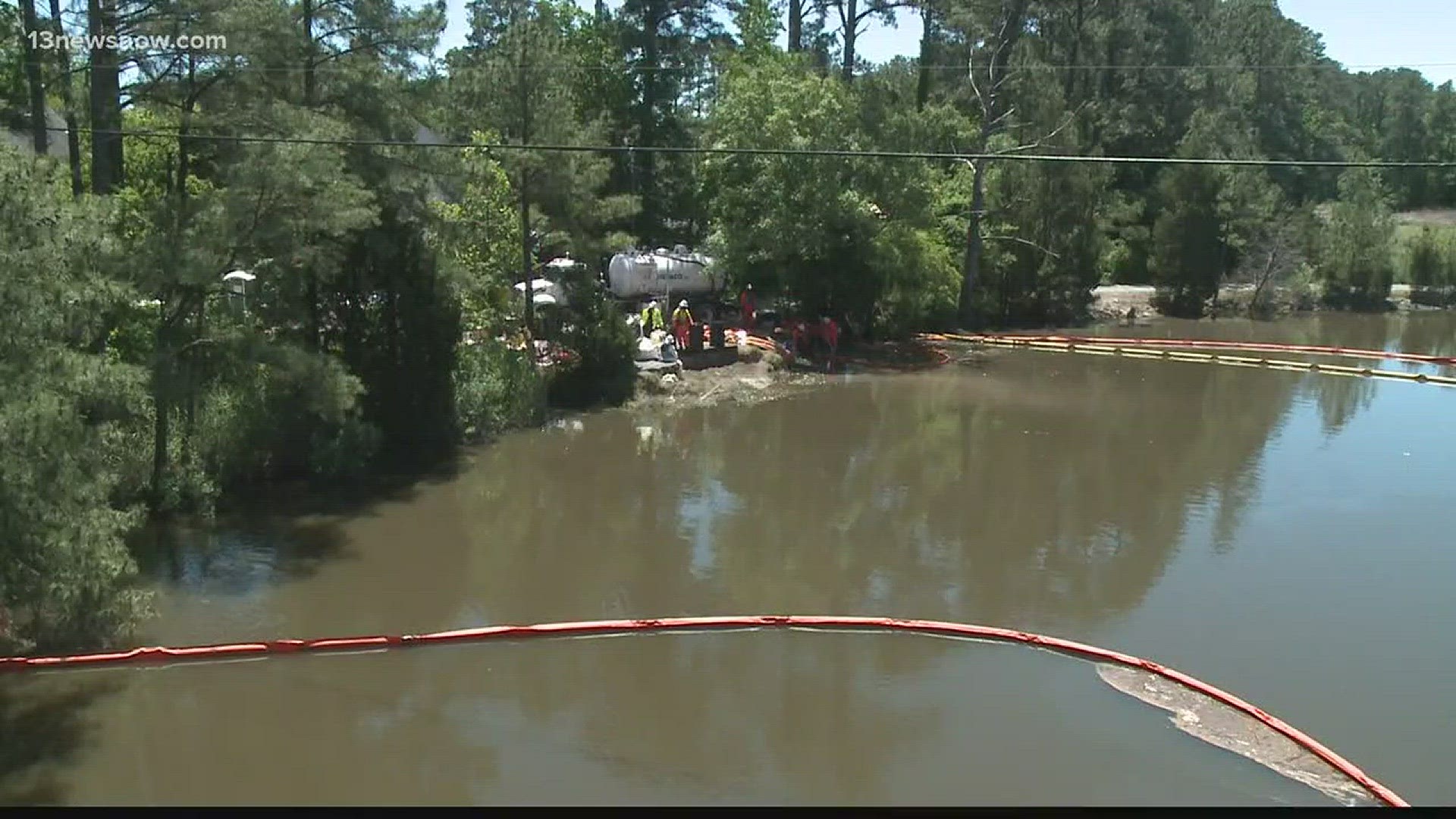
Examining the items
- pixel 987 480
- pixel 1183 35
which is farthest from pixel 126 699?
pixel 1183 35

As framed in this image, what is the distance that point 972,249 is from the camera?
37719 mm

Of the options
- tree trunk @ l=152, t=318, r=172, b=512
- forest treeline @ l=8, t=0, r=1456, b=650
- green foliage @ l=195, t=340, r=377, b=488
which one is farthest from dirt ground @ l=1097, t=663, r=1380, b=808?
tree trunk @ l=152, t=318, r=172, b=512

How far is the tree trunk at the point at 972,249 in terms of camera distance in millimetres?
36844

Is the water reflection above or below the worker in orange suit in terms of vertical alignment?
below

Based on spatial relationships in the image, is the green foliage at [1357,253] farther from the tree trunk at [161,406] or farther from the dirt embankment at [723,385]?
the tree trunk at [161,406]

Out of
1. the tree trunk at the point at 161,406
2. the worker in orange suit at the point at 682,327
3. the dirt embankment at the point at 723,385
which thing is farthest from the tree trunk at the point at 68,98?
the worker in orange suit at the point at 682,327

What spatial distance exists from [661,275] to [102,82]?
56.0ft

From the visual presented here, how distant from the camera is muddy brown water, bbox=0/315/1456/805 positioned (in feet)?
32.6

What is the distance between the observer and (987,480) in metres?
19.8

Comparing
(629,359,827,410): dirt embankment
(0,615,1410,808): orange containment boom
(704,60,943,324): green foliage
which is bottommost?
(0,615,1410,808): orange containment boom

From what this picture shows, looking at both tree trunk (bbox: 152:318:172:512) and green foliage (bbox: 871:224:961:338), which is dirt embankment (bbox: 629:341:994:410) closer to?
green foliage (bbox: 871:224:961:338)

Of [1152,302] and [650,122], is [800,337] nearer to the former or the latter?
[650,122]

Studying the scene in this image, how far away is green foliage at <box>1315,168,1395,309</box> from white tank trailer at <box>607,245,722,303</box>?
27590 mm

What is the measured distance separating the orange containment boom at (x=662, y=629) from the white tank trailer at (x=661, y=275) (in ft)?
64.3
